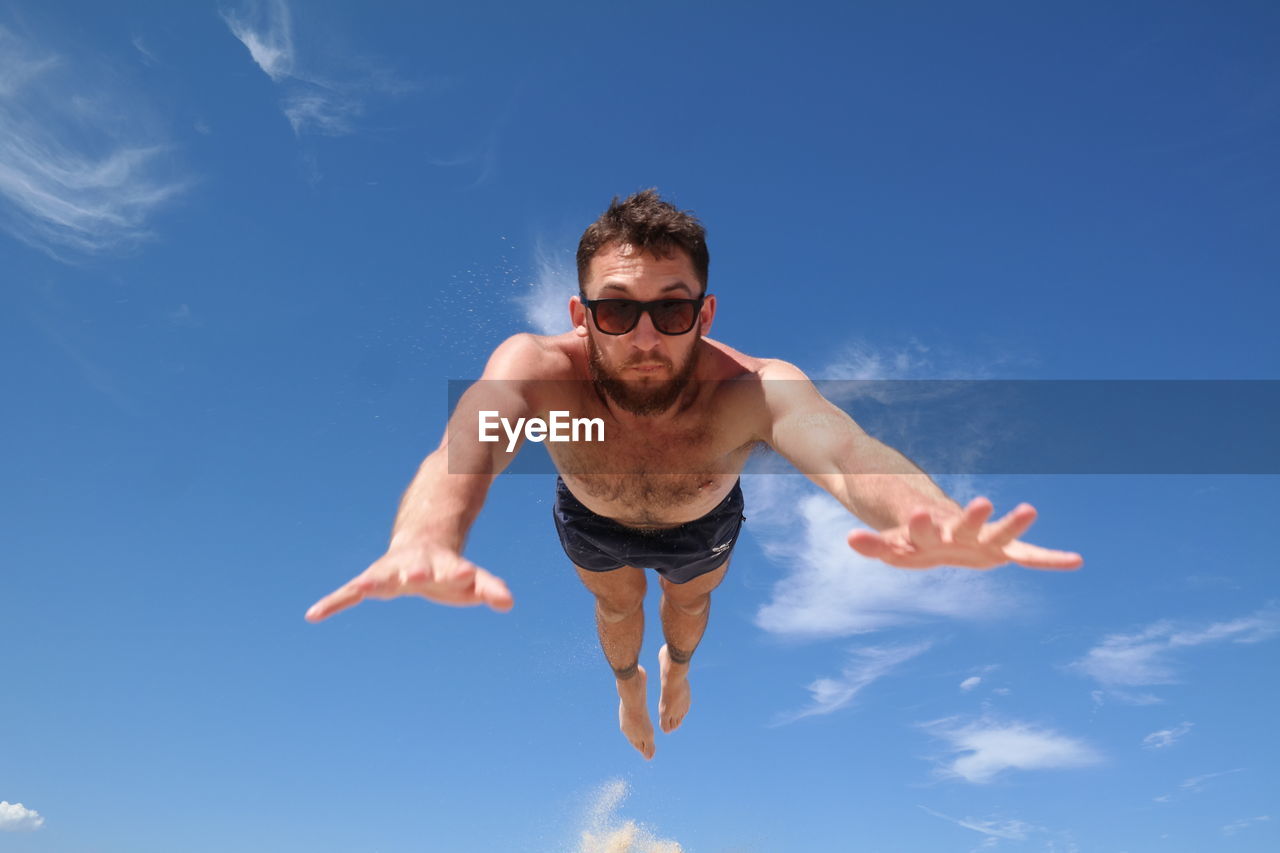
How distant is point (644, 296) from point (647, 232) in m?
0.50

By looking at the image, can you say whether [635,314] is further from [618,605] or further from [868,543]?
[618,605]

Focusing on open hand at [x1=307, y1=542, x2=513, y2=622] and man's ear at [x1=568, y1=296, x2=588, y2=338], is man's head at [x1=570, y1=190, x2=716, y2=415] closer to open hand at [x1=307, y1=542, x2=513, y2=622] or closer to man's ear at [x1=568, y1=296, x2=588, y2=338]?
man's ear at [x1=568, y1=296, x2=588, y2=338]

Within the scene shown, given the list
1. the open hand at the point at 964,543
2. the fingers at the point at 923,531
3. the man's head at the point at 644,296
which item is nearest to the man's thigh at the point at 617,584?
the man's head at the point at 644,296

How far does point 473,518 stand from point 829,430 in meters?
2.30

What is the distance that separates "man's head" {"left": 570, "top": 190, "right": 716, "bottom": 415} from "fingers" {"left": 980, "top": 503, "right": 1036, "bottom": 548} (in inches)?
120

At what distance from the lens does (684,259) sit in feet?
21.3

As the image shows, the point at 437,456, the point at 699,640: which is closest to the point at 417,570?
the point at 437,456

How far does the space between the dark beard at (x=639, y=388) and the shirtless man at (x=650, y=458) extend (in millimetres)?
11

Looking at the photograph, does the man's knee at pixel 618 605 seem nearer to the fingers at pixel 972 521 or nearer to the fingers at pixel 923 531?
the fingers at pixel 923 531

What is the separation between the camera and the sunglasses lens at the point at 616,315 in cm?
632

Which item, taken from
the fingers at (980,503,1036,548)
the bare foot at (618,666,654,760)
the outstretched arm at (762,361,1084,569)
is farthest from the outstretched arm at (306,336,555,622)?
the bare foot at (618,666,654,760)

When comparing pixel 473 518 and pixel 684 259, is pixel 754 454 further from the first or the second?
pixel 473 518

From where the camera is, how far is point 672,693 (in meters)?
11.5

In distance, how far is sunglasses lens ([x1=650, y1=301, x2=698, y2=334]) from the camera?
635cm
